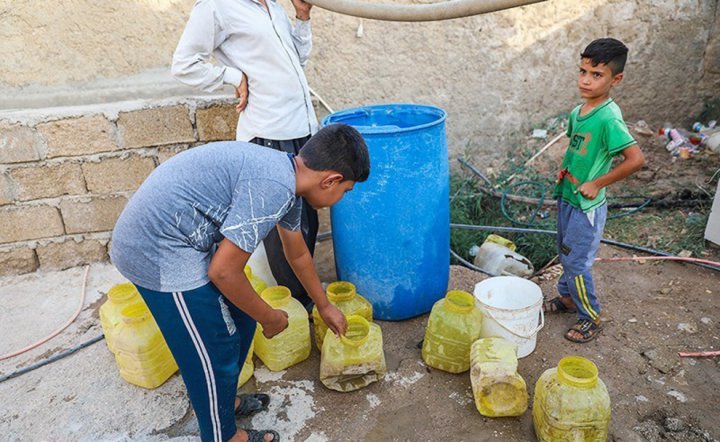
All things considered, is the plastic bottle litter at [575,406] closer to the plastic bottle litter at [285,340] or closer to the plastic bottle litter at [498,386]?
the plastic bottle litter at [498,386]

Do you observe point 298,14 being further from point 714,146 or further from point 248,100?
point 714,146

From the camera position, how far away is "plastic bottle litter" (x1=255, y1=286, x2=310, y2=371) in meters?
2.44

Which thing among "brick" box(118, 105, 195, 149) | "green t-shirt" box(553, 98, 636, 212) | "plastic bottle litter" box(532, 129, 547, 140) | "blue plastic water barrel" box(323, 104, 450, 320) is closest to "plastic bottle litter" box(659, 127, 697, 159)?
"plastic bottle litter" box(532, 129, 547, 140)

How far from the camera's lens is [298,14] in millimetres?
2715

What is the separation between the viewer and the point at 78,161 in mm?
3293

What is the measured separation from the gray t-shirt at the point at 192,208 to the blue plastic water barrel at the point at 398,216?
90cm

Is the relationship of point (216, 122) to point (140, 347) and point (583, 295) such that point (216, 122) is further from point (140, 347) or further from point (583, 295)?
point (583, 295)

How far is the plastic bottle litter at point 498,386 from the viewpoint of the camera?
2.08m

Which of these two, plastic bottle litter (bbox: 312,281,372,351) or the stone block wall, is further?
the stone block wall

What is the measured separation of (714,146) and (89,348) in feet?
15.7

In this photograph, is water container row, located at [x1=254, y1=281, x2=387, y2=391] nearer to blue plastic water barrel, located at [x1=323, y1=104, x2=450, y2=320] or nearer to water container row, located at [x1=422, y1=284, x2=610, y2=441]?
blue plastic water barrel, located at [x1=323, y1=104, x2=450, y2=320]

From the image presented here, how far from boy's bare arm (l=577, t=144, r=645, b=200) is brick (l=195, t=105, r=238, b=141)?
217cm

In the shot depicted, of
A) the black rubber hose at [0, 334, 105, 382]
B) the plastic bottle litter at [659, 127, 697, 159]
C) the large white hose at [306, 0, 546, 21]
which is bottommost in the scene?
the black rubber hose at [0, 334, 105, 382]

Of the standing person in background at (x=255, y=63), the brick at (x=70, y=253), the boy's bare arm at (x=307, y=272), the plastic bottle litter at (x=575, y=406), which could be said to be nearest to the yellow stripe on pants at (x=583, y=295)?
the plastic bottle litter at (x=575, y=406)
